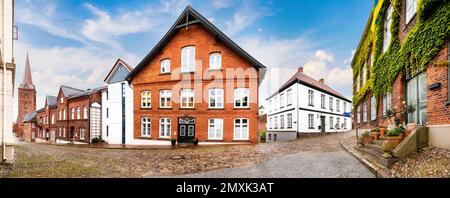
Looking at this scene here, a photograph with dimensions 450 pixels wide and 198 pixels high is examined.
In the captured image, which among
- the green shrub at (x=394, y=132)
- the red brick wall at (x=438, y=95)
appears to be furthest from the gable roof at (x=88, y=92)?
the red brick wall at (x=438, y=95)

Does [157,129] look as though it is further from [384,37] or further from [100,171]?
[384,37]

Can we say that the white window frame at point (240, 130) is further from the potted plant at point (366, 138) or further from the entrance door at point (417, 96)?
the entrance door at point (417, 96)

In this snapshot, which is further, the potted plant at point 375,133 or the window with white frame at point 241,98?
the window with white frame at point 241,98

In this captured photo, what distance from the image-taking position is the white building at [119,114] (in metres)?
2.51

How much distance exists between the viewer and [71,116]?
2703mm

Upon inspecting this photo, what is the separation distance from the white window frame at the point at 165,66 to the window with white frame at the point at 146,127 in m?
0.64

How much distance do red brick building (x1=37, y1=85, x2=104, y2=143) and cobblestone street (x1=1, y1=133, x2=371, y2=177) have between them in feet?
0.66

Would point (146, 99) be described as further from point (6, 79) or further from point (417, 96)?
point (417, 96)

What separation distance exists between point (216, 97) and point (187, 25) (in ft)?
3.00

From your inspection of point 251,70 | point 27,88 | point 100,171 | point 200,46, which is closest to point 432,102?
point 251,70

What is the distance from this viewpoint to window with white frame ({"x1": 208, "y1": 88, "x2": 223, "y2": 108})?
2.49m

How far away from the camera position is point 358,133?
208 centimetres

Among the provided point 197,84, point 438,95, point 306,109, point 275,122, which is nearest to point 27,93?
point 197,84

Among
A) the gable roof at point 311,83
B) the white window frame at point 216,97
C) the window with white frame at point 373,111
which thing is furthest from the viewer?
the white window frame at point 216,97
